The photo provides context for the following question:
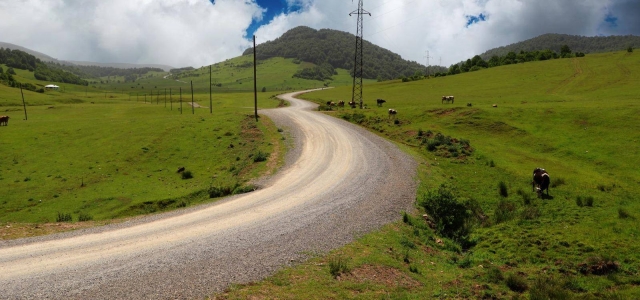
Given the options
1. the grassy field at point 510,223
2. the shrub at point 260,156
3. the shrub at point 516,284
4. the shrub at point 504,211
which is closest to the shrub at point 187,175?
the shrub at point 260,156

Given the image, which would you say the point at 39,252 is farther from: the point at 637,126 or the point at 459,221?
the point at 637,126

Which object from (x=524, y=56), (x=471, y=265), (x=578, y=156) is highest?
(x=524, y=56)

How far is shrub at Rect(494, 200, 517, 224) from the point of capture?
19.6 meters

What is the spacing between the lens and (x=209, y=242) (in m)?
14.4

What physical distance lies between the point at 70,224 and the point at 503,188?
2561 cm

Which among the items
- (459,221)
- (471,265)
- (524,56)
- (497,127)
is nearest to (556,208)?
(459,221)

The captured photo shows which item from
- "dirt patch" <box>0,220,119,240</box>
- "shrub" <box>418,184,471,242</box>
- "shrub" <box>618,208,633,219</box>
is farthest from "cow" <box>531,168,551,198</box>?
"dirt patch" <box>0,220,119,240</box>

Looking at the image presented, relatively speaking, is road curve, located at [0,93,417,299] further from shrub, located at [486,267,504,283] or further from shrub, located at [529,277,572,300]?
shrub, located at [529,277,572,300]

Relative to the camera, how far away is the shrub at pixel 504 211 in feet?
64.2

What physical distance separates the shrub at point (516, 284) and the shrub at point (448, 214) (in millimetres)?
5622

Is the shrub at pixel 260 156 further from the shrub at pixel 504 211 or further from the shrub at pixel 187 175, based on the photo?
the shrub at pixel 504 211

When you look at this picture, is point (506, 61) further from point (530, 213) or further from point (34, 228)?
point (34, 228)

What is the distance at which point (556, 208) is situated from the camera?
66.5 feet

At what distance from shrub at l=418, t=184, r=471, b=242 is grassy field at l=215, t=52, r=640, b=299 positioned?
353 mm
